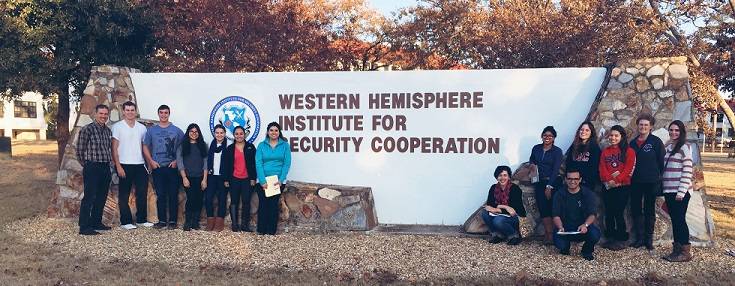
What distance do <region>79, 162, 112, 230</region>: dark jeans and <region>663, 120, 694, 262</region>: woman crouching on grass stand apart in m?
6.41

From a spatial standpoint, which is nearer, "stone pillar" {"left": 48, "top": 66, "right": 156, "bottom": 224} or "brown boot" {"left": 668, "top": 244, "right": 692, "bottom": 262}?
"brown boot" {"left": 668, "top": 244, "right": 692, "bottom": 262}

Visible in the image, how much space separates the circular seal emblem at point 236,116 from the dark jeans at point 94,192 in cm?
148

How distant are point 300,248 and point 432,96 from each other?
2596 millimetres

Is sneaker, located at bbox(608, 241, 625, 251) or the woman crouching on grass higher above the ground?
the woman crouching on grass

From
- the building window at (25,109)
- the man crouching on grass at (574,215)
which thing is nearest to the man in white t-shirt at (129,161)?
the man crouching on grass at (574,215)

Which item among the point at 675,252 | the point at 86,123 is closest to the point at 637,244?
the point at 675,252

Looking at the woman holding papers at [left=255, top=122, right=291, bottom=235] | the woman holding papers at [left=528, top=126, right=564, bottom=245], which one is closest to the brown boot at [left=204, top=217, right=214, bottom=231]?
the woman holding papers at [left=255, top=122, right=291, bottom=235]

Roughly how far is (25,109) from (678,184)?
42765 mm

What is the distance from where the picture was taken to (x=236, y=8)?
10.2 metres

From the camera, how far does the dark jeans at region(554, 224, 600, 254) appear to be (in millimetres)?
5141

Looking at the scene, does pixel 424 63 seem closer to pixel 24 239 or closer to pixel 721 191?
pixel 721 191

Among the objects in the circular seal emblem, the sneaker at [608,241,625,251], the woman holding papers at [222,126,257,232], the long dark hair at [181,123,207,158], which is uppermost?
the circular seal emblem

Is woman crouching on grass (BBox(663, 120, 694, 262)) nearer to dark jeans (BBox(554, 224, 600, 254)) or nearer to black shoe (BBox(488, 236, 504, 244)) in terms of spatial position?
dark jeans (BBox(554, 224, 600, 254))

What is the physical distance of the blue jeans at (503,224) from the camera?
5684 mm
